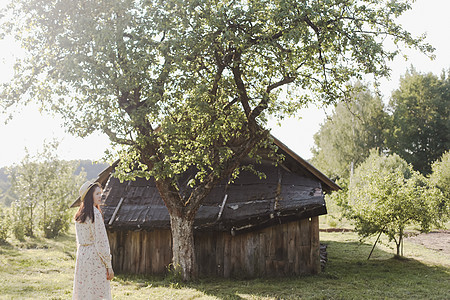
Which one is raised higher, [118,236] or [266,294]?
[118,236]

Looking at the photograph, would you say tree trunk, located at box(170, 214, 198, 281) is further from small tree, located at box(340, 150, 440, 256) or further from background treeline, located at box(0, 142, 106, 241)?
background treeline, located at box(0, 142, 106, 241)

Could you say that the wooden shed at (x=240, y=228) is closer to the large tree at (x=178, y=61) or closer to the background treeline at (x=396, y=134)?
the large tree at (x=178, y=61)

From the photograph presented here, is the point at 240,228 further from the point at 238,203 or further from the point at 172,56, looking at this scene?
the point at 172,56

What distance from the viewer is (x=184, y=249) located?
10.2 meters

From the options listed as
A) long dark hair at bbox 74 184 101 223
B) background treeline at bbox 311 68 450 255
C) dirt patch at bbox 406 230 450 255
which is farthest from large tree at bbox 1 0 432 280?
background treeline at bbox 311 68 450 255

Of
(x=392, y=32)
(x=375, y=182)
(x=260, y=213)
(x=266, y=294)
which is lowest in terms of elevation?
(x=266, y=294)

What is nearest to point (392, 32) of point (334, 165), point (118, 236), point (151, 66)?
point (151, 66)

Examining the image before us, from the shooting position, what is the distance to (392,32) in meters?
9.32

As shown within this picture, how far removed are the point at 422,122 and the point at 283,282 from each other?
139 ft

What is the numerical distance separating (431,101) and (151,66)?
45136mm

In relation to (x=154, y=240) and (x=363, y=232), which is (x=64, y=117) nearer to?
(x=154, y=240)

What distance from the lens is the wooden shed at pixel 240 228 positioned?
11.4m

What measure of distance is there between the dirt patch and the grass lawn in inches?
52.8

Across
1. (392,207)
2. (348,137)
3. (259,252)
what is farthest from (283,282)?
(348,137)
